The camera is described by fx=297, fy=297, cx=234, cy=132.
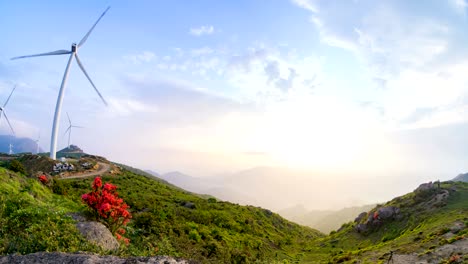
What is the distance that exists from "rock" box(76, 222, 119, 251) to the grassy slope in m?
30.7

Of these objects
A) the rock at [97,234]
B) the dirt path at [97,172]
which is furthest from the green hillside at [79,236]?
the dirt path at [97,172]

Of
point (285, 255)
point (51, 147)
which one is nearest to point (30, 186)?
point (285, 255)

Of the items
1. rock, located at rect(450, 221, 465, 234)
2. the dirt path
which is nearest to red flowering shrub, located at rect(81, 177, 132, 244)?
rock, located at rect(450, 221, 465, 234)

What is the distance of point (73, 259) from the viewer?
11.1 m

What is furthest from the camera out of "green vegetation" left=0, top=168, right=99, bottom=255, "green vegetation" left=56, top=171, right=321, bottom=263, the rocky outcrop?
"green vegetation" left=56, top=171, right=321, bottom=263

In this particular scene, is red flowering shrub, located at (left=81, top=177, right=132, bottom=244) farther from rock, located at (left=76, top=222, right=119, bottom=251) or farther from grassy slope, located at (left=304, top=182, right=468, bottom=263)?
grassy slope, located at (left=304, top=182, right=468, bottom=263)

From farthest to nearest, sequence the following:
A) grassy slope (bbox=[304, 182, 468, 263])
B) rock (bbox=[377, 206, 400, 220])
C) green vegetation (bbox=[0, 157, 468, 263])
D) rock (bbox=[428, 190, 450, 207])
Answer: rock (bbox=[377, 206, 400, 220]), rock (bbox=[428, 190, 450, 207]), grassy slope (bbox=[304, 182, 468, 263]), green vegetation (bbox=[0, 157, 468, 263])

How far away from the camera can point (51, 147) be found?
70.2 metres

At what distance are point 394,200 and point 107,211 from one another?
6567 centimetres

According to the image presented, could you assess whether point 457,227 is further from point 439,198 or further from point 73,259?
point 73,259

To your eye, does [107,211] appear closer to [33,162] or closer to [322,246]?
[322,246]

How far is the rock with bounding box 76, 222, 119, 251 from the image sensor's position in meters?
16.3

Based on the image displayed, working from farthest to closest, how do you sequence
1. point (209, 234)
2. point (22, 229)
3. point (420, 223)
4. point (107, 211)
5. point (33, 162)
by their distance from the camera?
point (33, 162) < point (420, 223) < point (209, 234) < point (107, 211) < point (22, 229)

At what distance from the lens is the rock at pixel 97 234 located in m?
16.3
